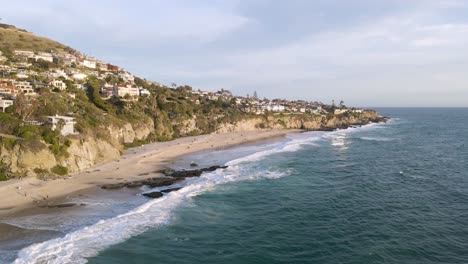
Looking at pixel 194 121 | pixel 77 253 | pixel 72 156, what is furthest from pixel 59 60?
pixel 77 253

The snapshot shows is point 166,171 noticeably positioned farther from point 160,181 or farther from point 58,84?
point 58,84

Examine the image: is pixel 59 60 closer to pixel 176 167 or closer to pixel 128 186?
pixel 176 167

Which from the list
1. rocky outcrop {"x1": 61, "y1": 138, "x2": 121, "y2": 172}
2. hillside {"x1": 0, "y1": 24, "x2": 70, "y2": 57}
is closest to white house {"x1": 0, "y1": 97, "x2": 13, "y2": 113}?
rocky outcrop {"x1": 61, "y1": 138, "x2": 121, "y2": 172}

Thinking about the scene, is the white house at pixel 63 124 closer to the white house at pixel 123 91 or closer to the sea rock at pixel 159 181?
the sea rock at pixel 159 181

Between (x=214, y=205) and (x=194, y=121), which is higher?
(x=194, y=121)

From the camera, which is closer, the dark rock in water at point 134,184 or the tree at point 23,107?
the dark rock in water at point 134,184

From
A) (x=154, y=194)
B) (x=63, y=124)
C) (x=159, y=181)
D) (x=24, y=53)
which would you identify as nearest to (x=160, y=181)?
(x=159, y=181)

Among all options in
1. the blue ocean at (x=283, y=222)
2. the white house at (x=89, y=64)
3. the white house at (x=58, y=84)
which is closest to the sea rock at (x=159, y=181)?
the blue ocean at (x=283, y=222)
